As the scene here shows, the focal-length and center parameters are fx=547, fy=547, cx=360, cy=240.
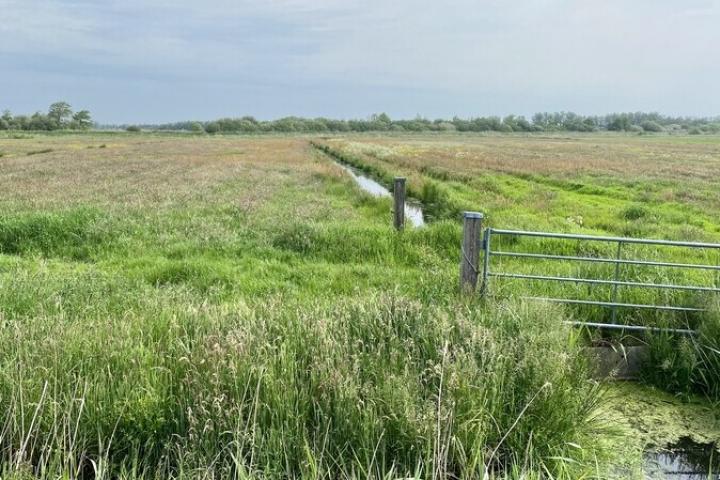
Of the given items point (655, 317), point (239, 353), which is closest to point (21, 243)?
point (239, 353)

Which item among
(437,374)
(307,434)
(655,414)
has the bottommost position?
(655,414)

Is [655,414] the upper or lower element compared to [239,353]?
A: lower

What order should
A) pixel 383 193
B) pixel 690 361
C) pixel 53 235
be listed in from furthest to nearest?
1. pixel 383 193
2. pixel 53 235
3. pixel 690 361

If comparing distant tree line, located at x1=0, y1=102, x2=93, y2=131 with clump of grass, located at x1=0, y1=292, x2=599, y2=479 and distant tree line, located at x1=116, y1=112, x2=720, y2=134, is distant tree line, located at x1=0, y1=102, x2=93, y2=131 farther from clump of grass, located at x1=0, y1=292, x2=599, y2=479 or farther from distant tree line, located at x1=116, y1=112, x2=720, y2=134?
clump of grass, located at x1=0, y1=292, x2=599, y2=479

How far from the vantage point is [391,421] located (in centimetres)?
438

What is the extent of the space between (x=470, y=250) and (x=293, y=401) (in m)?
3.35

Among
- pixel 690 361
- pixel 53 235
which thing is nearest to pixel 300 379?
pixel 690 361

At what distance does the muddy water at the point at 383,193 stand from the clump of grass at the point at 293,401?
395 inches

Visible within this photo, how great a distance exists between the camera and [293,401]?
456 cm

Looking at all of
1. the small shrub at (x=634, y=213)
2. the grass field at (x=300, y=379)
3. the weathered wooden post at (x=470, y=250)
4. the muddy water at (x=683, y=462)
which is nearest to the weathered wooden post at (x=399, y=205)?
the grass field at (x=300, y=379)

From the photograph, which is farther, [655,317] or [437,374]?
[655,317]

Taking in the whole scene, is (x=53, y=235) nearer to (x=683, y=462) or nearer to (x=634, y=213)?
(x=683, y=462)

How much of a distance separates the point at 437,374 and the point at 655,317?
381 cm

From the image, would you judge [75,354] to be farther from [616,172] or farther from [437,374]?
[616,172]
